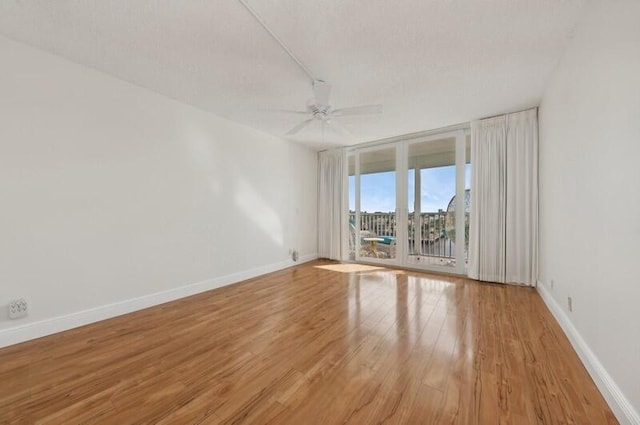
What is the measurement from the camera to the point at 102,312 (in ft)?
8.11

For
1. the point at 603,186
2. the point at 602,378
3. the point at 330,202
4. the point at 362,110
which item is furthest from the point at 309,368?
the point at 330,202

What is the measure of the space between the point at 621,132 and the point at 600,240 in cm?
66

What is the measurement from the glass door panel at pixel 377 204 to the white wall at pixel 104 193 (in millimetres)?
2480

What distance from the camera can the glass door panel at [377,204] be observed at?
487 centimetres

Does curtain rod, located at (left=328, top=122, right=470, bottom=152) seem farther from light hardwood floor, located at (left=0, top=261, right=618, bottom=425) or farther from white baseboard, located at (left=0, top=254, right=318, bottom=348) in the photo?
white baseboard, located at (left=0, top=254, right=318, bottom=348)

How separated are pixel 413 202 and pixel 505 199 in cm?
137

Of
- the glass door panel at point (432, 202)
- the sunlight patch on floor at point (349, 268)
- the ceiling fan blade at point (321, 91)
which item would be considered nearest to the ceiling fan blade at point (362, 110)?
the ceiling fan blade at point (321, 91)

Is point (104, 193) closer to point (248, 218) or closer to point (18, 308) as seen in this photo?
point (18, 308)

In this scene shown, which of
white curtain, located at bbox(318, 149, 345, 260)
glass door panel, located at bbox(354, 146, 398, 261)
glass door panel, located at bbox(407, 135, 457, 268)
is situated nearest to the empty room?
glass door panel, located at bbox(407, 135, 457, 268)

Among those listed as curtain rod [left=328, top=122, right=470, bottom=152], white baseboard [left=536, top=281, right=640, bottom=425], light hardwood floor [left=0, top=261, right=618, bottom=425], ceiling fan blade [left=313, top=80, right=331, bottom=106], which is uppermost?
curtain rod [left=328, top=122, right=470, bottom=152]

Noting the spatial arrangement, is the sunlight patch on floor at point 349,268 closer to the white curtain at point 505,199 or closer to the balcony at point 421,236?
the balcony at point 421,236

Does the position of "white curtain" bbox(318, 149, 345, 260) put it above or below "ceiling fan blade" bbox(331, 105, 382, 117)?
below

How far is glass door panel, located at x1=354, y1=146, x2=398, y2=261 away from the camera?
16.0 ft

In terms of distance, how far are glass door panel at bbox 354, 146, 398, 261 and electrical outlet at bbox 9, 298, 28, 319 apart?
15.1ft
